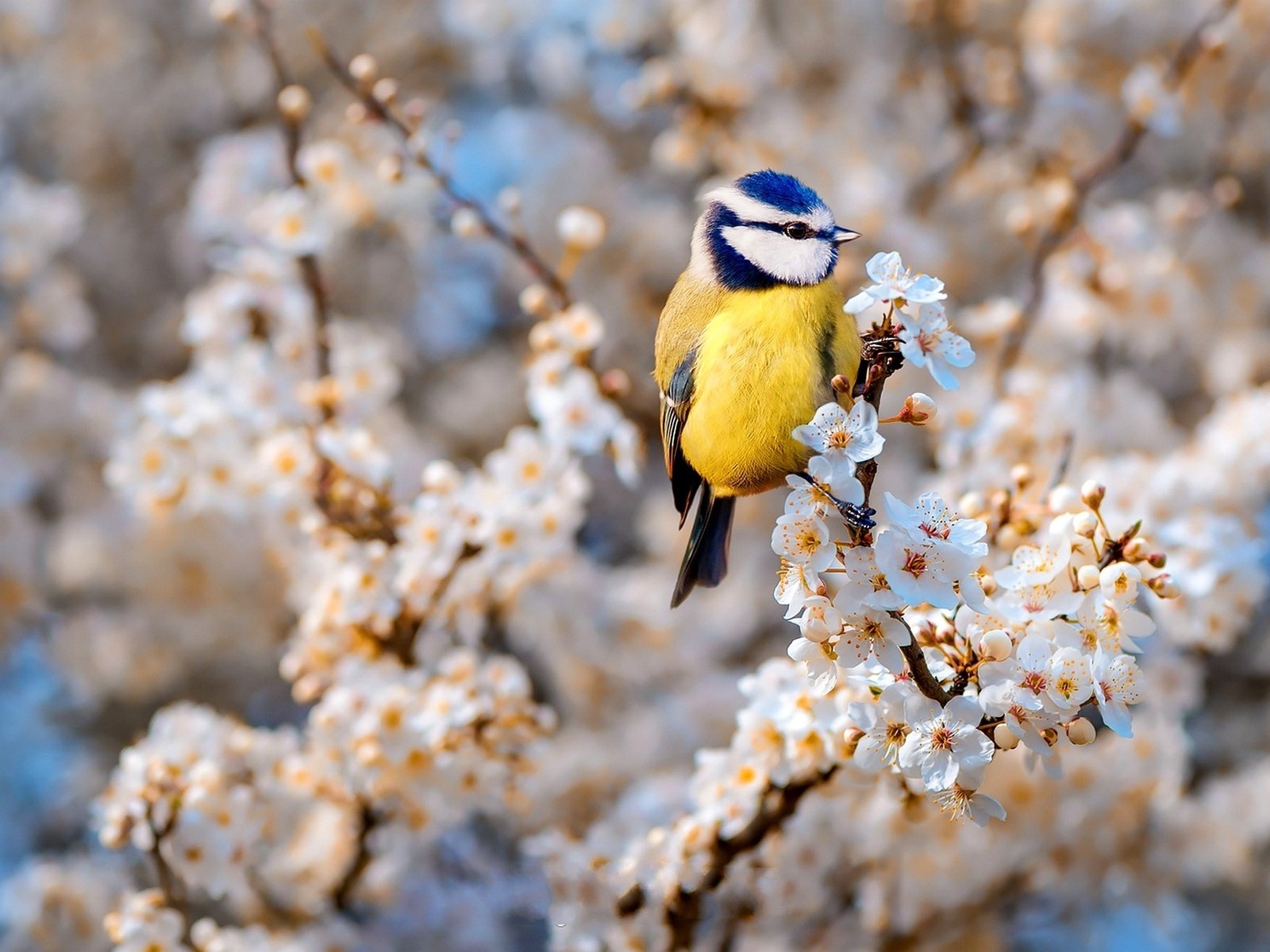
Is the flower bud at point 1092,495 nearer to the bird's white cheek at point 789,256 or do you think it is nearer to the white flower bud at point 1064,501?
the white flower bud at point 1064,501

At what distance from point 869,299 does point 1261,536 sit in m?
0.91

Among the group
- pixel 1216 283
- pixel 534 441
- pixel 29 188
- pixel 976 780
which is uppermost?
pixel 29 188

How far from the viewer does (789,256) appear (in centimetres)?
55

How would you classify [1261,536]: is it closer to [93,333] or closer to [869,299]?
[869,299]

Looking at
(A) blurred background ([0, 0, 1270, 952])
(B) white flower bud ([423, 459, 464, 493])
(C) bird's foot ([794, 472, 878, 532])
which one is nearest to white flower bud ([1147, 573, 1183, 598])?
(C) bird's foot ([794, 472, 878, 532])

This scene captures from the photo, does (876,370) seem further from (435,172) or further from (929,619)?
(435,172)

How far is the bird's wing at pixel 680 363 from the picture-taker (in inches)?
22.4

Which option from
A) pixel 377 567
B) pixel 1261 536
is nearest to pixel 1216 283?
pixel 1261 536

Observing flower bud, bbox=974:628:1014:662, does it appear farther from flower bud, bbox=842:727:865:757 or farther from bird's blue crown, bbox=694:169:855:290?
bird's blue crown, bbox=694:169:855:290

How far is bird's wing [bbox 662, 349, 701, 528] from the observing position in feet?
1.87

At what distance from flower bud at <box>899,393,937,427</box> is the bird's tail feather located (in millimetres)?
119

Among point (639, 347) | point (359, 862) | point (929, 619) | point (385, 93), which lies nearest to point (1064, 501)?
point (929, 619)

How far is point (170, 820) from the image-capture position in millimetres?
940

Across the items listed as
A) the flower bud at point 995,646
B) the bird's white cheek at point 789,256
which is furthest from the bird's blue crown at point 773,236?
the flower bud at point 995,646
